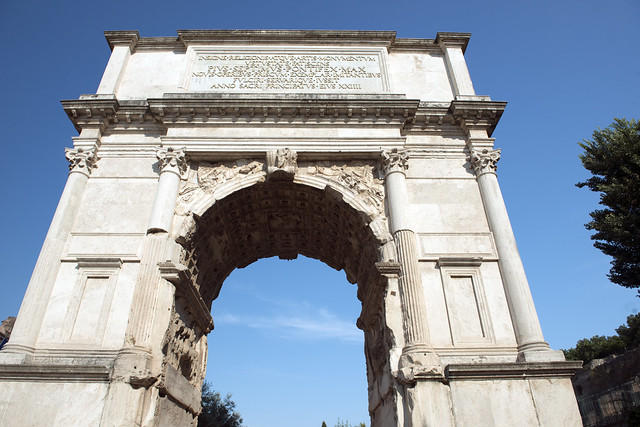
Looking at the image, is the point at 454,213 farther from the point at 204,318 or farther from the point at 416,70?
the point at 204,318

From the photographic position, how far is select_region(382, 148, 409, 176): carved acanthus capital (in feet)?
33.7

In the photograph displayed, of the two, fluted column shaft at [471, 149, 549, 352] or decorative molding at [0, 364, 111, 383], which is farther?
fluted column shaft at [471, 149, 549, 352]

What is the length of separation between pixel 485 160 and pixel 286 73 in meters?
6.20

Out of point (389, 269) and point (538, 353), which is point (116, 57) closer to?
point (389, 269)

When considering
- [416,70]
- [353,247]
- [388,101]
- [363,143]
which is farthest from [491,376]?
[416,70]

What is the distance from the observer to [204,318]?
1117 cm

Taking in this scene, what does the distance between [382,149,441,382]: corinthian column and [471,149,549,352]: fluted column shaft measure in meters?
1.88

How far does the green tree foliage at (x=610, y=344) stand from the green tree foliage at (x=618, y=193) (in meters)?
22.5

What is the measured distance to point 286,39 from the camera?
12984mm

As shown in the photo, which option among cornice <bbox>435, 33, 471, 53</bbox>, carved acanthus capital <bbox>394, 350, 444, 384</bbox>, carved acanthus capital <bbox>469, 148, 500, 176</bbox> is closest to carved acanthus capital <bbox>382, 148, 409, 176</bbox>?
carved acanthus capital <bbox>469, 148, 500, 176</bbox>

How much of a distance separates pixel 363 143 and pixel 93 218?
6831 mm

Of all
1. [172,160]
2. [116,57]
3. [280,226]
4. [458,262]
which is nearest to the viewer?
[458,262]

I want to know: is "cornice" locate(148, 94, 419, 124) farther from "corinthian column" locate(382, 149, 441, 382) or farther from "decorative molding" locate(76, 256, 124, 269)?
"decorative molding" locate(76, 256, 124, 269)

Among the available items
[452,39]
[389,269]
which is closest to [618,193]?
[452,39]
